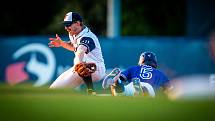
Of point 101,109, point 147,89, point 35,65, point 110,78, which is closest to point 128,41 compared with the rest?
point 35,65

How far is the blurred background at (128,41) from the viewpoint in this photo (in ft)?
63.3

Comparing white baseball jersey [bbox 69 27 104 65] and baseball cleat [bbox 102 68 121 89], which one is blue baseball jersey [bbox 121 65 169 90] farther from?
baseball cleat [bbox 102 68 121 89]

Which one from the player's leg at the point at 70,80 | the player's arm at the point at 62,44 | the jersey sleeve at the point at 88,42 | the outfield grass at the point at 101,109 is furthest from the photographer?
the player's leg at the point at 70,80

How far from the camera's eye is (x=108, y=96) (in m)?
8.00

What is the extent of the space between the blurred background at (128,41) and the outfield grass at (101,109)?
8.25 meters

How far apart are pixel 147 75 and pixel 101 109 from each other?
1.15m

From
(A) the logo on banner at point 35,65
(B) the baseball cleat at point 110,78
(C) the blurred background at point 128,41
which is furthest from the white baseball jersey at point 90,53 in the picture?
(A) the logo on banner at point 35,65

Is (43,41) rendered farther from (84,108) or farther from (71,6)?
(84,108)

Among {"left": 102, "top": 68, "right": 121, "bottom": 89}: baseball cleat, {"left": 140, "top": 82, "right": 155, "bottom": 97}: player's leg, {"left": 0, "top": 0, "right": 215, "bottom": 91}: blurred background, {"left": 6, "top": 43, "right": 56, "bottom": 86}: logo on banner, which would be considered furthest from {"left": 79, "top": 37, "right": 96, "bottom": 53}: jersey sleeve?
{"left": 6, "top": 43, "right": 56, "bottom": 86}: logo on banner

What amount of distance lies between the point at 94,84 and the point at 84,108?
0.81 meters

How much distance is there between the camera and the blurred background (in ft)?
63.3

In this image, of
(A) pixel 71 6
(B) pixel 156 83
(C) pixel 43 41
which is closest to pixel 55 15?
(A) pixel 71 6

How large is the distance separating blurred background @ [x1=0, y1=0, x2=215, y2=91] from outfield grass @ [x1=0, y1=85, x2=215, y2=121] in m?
8.25

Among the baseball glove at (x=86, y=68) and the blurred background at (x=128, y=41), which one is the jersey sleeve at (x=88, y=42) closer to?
the baseball glove at (x=86, y=68)
